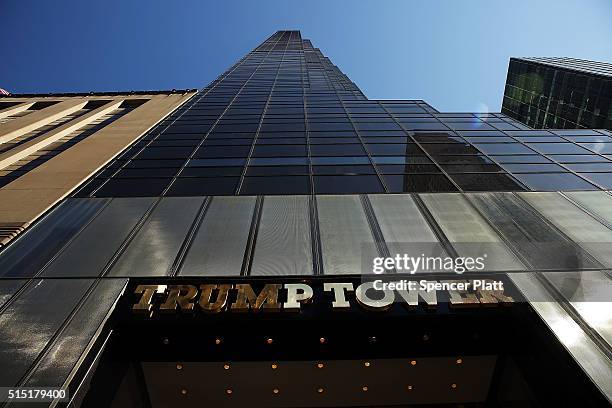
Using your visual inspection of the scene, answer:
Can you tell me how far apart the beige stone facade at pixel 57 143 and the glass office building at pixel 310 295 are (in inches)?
37.6

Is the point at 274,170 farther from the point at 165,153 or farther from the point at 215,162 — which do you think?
the point at 165,153

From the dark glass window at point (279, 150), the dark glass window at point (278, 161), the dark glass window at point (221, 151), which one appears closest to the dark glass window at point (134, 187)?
the dark glass window at point (221, 151)

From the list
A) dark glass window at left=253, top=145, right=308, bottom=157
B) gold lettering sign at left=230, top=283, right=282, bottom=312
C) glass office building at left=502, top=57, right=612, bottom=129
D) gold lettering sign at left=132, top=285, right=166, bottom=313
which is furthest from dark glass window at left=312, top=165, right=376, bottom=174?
glass office building at left=502, top=57, right=612, bottom=129

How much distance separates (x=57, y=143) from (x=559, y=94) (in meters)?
64.6

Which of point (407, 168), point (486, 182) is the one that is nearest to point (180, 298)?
point (407, 168)

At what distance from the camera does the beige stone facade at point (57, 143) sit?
14.8m

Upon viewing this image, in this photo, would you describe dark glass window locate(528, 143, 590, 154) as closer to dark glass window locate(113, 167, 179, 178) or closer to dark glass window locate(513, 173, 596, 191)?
dark glass window locate(513, 173, 596, 191)

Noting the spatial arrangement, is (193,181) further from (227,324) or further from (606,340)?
(606,340)

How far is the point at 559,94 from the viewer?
5794cm

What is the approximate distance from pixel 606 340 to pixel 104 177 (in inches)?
732

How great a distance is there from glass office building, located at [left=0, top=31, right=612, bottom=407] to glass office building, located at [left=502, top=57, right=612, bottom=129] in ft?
139

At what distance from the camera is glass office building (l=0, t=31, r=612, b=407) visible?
9.15 m

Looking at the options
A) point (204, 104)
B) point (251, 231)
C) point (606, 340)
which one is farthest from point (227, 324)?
point (204, 104)

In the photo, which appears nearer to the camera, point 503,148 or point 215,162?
point 215,162
